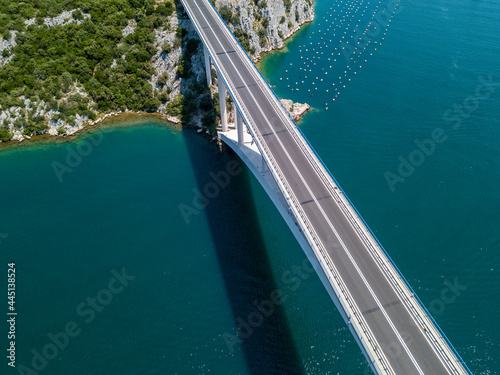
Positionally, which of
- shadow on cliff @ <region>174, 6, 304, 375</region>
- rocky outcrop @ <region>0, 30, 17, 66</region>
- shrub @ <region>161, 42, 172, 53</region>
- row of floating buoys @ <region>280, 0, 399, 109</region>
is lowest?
shadow on cliff @ <region>174, 6, 304, 375</region>

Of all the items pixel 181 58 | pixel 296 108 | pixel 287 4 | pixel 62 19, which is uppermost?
pixel 62 19

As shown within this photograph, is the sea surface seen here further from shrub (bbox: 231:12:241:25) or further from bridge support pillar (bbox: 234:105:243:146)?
shrub (bbox: 231:12:241:25)

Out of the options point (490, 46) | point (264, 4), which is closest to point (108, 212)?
point (264, 4)

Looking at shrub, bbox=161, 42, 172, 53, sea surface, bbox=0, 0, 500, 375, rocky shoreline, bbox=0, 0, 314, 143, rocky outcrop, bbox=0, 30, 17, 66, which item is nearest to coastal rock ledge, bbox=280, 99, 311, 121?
rocky shoreline, bbox=0, 0, 314, 143

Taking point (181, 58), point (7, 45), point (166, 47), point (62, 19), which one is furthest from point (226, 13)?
point (7, 45)

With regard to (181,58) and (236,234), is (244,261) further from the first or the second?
(181,58)

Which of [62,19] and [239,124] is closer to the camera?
[239,124]

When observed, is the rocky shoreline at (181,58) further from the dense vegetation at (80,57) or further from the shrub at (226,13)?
the dense vegetation at (80,57)

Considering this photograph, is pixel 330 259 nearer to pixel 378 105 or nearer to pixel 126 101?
pixel 378 105
